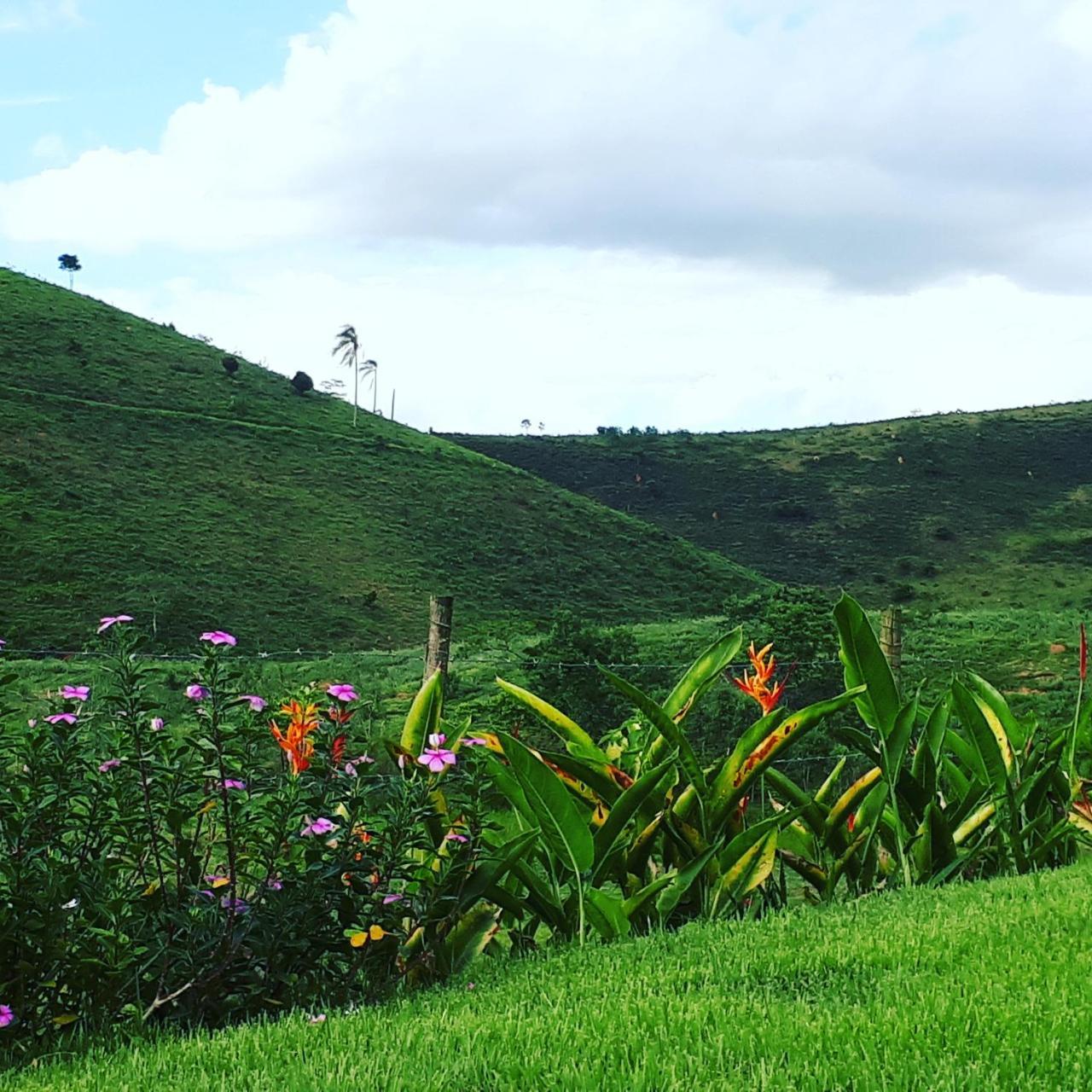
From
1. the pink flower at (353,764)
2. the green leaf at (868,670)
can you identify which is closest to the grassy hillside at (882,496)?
the green leaf at (868,670)

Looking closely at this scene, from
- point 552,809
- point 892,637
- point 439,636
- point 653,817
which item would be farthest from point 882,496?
point 552,809

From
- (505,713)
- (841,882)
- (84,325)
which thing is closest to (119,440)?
(84,325)

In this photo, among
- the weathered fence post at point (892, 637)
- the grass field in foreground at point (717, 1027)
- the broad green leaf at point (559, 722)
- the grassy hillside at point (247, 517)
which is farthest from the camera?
the grassy hillside at point (247, 517)

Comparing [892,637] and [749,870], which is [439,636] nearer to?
[749,870]

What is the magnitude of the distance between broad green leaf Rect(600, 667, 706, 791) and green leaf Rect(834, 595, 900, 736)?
2.24ft

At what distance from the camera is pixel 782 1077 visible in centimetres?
205

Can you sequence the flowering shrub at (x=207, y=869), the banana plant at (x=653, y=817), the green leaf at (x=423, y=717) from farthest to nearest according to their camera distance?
the green leaf at (x=423, y=717) → the banana plant at (x=653, y=817) → the flowering shrub at (x=207, y=869)

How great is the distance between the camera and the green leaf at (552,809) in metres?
3.21

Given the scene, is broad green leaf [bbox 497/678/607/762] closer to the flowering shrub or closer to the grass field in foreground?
the flowering shrub

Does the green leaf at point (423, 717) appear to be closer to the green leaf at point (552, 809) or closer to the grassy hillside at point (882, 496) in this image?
the green leaf at point (552, 809)

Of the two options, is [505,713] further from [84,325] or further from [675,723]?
[84,325]

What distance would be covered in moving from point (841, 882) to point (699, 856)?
3.94 ft

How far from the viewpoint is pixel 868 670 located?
4031 millimetres

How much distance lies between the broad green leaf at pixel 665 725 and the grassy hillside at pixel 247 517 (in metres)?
23.1
